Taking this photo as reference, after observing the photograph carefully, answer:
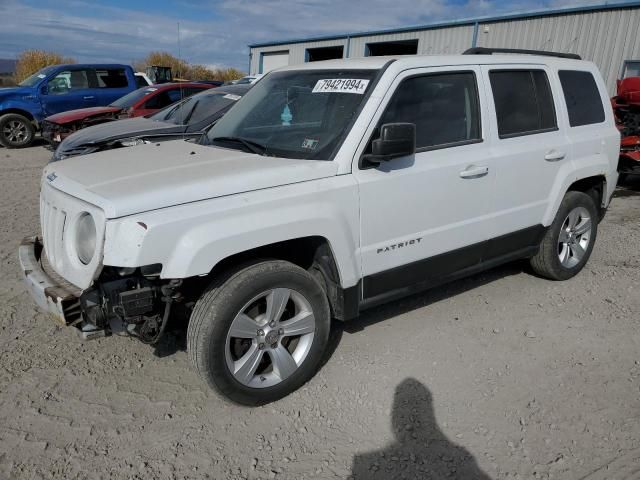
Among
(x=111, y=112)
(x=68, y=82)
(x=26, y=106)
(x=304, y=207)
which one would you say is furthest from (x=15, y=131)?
(x=304, y=207)

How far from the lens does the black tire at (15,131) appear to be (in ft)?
41.1

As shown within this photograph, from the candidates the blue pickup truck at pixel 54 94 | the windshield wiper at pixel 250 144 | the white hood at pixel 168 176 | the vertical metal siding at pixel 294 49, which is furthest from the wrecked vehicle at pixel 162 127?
the vertical metal siding at pixel 294 49

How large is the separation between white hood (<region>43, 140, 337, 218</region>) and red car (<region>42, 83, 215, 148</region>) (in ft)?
20.9

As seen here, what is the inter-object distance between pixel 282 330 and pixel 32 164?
31.3ft

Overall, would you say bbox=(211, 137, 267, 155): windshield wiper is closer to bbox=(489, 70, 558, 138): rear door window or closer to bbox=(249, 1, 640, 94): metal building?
bbox=(489, 70, 558, 138): rear door window

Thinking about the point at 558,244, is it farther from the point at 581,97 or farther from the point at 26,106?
the point at 26,106

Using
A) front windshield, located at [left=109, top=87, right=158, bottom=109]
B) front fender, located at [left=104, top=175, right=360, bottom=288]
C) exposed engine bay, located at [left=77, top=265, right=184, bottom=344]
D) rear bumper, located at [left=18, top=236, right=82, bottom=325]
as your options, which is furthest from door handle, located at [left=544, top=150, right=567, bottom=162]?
front windshield, located at [left=109, top=87, right=158, bottom=109]

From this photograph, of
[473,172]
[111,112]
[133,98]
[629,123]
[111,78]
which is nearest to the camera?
[473,172]

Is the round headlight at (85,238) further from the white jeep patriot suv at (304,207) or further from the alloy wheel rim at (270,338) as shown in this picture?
the alloy wheel rim at (270,338)

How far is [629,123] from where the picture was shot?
9164 mm

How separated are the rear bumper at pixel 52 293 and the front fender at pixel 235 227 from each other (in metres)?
0.33

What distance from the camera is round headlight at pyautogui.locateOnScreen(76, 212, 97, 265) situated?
274 centimetres

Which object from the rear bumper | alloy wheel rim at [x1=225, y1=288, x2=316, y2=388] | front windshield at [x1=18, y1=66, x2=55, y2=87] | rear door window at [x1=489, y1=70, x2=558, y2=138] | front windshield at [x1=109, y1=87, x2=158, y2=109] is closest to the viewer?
the rear bumper

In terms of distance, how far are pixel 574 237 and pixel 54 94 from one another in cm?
1252
